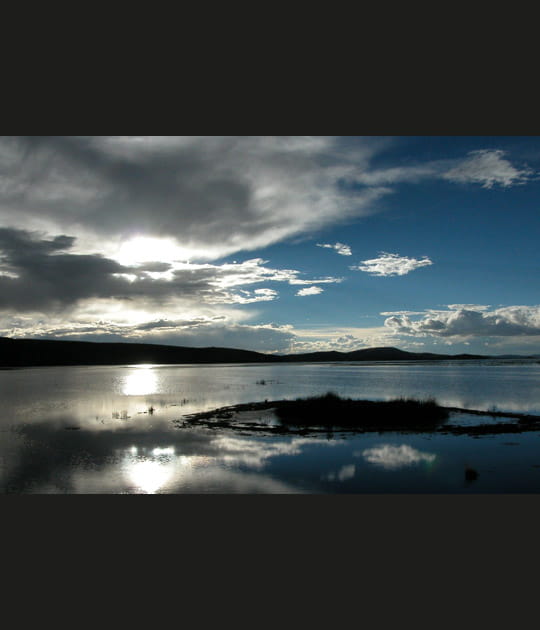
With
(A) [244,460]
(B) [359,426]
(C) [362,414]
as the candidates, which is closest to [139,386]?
(C) [362,414]

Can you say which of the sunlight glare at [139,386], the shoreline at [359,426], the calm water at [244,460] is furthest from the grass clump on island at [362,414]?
the sunlight glare at [139,386]

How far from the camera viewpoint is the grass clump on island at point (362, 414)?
32219mm

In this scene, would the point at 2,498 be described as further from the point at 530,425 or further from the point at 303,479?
the point at 530,425

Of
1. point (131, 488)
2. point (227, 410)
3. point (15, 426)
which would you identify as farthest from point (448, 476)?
point (15, 426)

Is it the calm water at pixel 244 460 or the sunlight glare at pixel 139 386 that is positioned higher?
the calm water at pixel 244 460

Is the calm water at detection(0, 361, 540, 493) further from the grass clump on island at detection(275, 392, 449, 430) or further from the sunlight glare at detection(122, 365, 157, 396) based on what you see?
the sunlight glare at detection(122, 365, 157, 396)

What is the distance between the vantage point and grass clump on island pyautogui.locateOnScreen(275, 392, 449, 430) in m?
32.2

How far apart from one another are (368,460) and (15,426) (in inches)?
1076

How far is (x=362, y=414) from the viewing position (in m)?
35.4

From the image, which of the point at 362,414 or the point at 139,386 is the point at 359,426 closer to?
the point at 362,414

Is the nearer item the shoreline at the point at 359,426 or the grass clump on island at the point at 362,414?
the shoreline at the point at 359,426

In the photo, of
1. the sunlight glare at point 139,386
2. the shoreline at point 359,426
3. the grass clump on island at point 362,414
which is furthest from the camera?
the sunlight glare at point 139,386

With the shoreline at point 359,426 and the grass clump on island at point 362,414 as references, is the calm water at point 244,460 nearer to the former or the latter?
the shoreline at point 359,426

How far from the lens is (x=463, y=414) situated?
36531 millimetres
